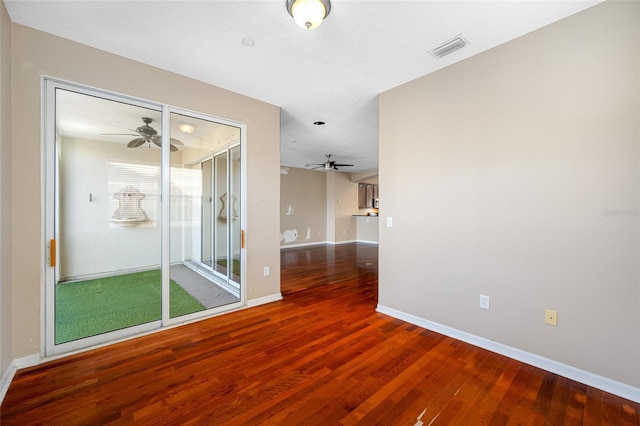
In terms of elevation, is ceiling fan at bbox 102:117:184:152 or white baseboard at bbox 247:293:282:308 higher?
ceiling fan at bbox 102:117:184:152

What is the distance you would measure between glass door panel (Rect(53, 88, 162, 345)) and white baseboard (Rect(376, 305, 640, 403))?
288 centimetres

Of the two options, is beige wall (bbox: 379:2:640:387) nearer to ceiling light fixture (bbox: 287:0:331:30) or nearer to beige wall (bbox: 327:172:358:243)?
ceiling light fixture (bbox: 287:0:331:30)

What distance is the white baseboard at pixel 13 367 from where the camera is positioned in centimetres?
169

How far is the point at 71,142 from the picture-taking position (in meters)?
2.30

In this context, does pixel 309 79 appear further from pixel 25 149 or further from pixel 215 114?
pixel 25 149

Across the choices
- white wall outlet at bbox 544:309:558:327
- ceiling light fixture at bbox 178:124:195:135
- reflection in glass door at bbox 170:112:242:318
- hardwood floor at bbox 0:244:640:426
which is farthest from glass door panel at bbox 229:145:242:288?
white wall outlet at bbox 544:309:558:327

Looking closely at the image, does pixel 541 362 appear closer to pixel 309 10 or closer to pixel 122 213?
pixel 309 10

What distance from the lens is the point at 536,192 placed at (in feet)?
6.62

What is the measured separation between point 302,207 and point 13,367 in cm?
681

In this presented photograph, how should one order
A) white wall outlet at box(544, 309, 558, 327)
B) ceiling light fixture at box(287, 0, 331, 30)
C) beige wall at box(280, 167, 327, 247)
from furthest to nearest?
beige wall at box(280, 167, 327, 247) < white wall outlet at box(544, 309, 558, 327) < ceiling light fixture at box(287, 0, 331, 30)

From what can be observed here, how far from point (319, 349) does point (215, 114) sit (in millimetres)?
2717

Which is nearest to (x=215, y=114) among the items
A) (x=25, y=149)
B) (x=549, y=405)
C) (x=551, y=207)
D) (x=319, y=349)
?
(x=25, y=149)

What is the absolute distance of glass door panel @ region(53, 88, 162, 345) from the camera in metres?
2.25

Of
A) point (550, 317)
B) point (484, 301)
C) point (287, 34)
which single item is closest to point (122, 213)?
point (287, 34)
